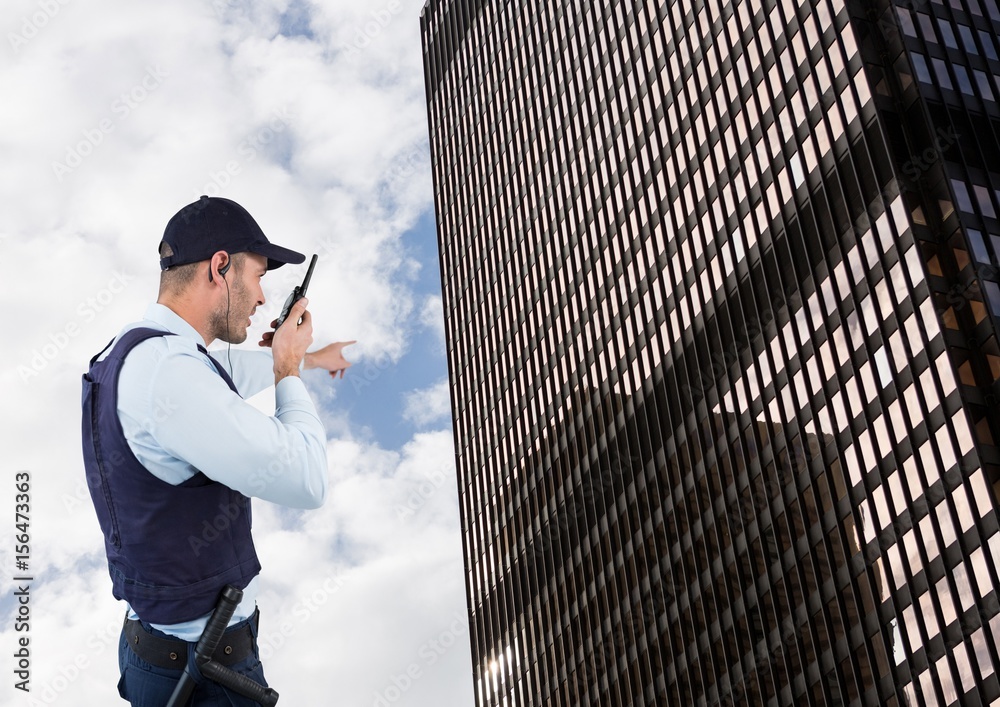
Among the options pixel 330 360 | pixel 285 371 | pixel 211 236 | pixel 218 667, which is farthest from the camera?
pixel 330 360

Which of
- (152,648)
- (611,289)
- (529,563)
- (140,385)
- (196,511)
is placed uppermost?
(611,289)

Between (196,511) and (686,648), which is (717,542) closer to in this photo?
(686,648)

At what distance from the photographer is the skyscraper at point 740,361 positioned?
59.1m

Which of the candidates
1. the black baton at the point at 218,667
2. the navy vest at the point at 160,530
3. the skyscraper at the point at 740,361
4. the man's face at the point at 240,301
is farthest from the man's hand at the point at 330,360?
the skyscraper at the point at 740,361

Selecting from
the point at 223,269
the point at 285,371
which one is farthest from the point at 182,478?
the point at 223,269

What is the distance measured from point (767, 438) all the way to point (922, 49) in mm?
23883

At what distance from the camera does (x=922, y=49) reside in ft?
220

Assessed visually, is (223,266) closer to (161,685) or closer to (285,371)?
(285,371)

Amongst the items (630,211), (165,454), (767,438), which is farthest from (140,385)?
(630,211)

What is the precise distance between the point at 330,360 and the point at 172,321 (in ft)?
3.06

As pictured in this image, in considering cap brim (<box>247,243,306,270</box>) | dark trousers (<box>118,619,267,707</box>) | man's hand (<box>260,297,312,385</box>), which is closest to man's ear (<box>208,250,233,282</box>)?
cap brim (<box>247,243,306,270</box>)

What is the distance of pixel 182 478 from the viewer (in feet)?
17.7

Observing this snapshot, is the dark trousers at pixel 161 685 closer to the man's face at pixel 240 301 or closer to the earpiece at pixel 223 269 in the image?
the man's face at pixel 240 301

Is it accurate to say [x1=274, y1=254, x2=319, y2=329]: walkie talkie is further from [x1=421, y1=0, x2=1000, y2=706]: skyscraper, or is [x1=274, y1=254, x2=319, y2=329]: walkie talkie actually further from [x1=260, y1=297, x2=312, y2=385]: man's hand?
[x1=421, y1=0, x2=1000, y2=706]: skyscraper
